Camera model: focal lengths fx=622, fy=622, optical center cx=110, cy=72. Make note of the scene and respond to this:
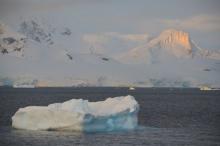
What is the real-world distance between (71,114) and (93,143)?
6.68 m

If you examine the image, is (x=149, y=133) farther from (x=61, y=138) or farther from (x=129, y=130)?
(x=61, y=138)

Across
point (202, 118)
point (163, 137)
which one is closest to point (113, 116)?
point (163, 137)

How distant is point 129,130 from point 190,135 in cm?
841

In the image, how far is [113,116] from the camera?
79062 millimetres

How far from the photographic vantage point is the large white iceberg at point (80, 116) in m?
75.2

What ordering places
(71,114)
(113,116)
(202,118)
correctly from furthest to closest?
(202,118)
(113,116)
(71,114)

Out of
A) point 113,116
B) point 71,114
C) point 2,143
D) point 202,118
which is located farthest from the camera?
point 202,118

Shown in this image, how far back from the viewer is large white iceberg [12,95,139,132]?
75.2m

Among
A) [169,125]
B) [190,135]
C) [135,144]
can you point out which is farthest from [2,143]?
[169,125]

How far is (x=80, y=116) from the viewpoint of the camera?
7375 cm

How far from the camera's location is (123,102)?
82.8 metres

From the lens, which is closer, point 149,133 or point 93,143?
point 93,143

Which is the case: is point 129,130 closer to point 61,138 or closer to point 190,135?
point 190,135

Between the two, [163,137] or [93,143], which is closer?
[93,143]
